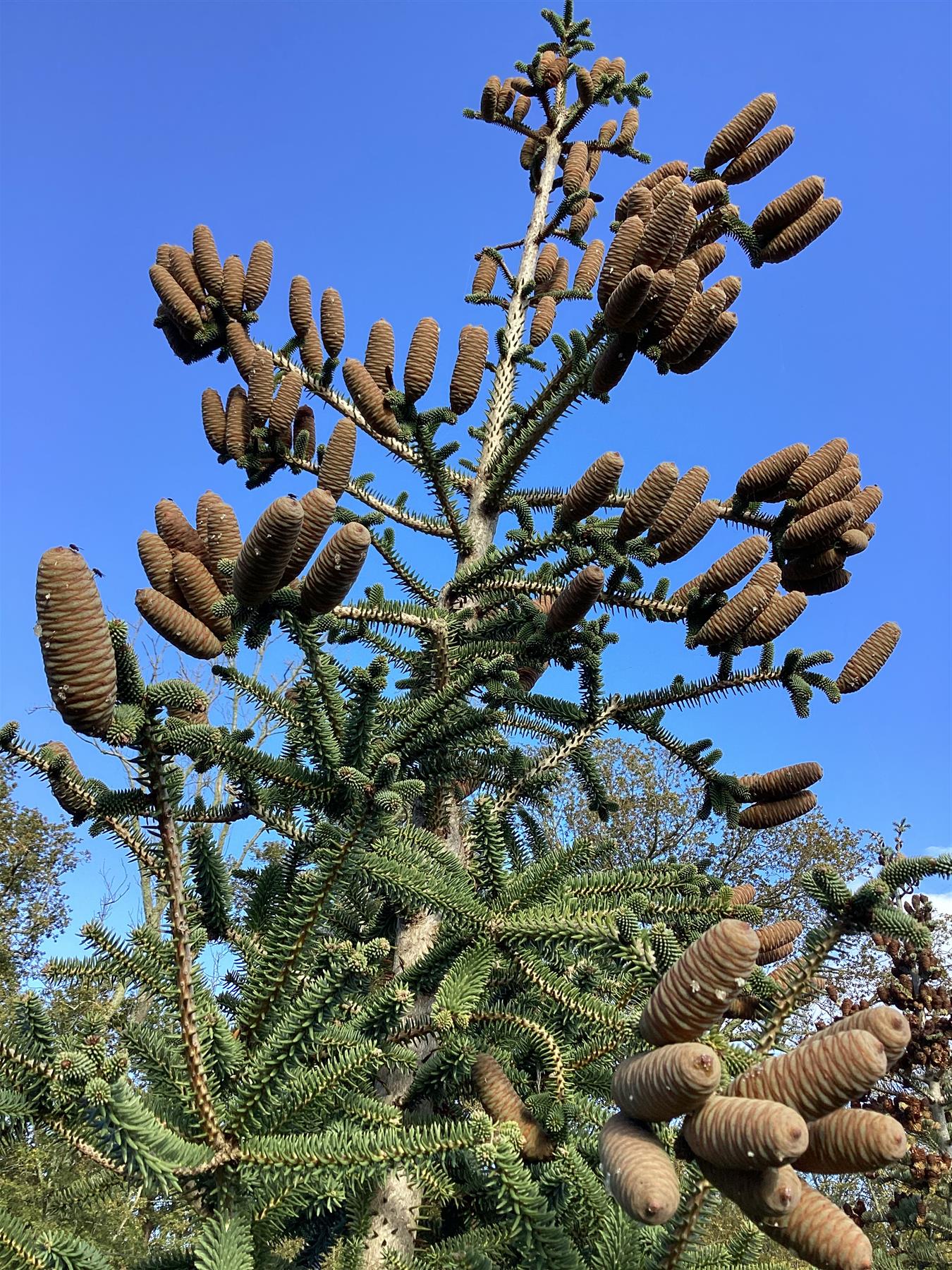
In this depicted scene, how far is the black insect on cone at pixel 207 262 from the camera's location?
4570mm

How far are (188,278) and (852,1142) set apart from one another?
4785 mm

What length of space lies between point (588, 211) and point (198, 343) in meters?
3.16

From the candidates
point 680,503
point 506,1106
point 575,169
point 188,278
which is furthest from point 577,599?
point 575,169

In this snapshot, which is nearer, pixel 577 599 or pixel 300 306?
pixel 577 599

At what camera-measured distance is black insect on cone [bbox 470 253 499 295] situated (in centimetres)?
548

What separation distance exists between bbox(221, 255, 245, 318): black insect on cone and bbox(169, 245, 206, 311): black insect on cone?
13 centimetres

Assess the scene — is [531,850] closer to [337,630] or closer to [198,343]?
[337,630]

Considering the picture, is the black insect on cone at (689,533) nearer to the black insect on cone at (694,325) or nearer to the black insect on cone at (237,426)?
the black insect on cone at (694,325)

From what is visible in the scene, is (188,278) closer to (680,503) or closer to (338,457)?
(338,457)

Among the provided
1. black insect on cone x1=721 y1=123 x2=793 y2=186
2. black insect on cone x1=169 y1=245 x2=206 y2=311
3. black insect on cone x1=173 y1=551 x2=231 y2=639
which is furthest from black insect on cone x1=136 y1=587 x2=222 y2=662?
black insect on cone x1=721 y1=123 x2=793 y2=186

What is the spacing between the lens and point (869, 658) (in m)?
3.27

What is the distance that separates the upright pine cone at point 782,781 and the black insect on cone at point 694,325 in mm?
1636

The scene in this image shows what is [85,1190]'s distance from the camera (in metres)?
2.58

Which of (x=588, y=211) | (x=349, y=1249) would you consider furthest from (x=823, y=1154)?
(x=588, y=211)
